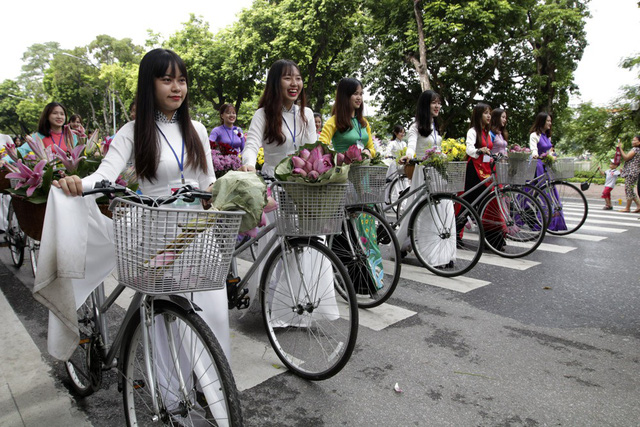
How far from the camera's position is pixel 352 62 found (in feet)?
69.5

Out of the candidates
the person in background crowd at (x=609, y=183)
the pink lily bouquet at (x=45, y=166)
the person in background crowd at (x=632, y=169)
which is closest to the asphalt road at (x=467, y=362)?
the pink lily bouquet at (x=45, y=166)

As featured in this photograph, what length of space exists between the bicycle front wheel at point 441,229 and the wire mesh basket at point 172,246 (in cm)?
334

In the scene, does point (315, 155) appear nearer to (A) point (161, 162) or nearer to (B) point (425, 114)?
(A) point (161, 162)

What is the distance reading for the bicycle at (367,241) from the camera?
12.4 feet

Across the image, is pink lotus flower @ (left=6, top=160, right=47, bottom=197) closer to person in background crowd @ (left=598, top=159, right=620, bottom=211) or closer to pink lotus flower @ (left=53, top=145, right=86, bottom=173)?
pink lotus flower @ (left=53, top=145, right=86, bottom=173)

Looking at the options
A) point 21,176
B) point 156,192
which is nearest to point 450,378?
point 156,192

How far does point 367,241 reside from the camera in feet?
13.1

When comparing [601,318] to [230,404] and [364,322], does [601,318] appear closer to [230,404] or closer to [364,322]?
[364,322]

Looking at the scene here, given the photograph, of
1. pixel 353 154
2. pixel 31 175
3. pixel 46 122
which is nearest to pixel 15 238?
pixel 46 122

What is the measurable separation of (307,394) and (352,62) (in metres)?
20.2

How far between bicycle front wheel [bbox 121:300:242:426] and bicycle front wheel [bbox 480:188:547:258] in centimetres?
462

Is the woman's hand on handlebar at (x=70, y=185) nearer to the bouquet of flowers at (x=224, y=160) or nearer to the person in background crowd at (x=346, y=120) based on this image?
the person in background crowd at (x=346, y=120)

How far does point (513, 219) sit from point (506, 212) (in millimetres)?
125

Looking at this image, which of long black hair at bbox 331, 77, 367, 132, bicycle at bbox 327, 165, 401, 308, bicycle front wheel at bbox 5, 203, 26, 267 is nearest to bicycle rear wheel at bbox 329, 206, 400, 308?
bicycle at bbox 327, 165, 401, 308
